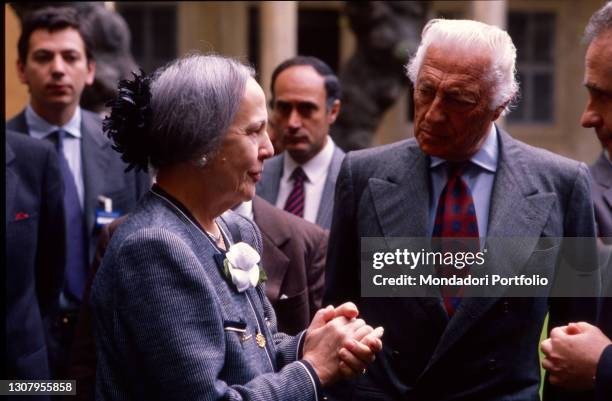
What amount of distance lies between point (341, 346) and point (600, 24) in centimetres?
135

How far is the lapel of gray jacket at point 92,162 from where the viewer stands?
545cm

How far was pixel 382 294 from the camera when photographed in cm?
371

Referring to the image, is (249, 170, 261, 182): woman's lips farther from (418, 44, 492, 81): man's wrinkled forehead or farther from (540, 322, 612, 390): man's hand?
(540, 322, 612, 390): man's hand

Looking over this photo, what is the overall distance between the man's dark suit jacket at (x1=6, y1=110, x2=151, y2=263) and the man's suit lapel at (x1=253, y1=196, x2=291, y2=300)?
1.09m

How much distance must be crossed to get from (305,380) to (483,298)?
0.87 meters

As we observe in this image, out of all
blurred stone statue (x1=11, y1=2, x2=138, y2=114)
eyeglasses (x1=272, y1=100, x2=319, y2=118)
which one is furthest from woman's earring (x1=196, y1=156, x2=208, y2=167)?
blurred stone statue (x1=11, y1=2, x2=138, y2=114)

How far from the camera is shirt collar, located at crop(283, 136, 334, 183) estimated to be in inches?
223

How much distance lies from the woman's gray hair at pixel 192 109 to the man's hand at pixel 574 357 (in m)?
1.09

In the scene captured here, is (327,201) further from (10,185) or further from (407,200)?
(407,200)

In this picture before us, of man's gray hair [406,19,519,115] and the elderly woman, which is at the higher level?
man's gray hair [406,19,519,115]

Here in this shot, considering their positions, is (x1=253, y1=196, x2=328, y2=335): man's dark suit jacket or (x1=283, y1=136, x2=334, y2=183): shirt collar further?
(x1=283, y1=136, x2=334, y2=183): shirt collar

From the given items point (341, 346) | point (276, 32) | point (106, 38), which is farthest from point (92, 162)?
point (276, 32)

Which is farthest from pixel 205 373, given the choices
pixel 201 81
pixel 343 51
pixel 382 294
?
pixel 343 51

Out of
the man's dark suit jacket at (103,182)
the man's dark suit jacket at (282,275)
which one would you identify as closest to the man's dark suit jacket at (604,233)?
the man's dark suit jacket at (282,275)
